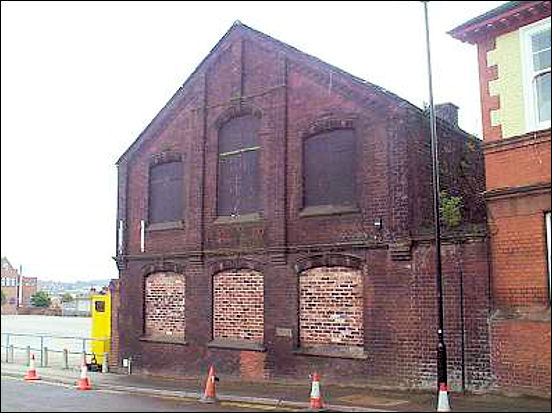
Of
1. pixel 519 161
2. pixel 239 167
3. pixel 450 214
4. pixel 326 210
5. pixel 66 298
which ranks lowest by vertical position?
pixel 66 298

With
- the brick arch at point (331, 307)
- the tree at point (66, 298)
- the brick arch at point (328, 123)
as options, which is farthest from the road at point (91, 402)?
the tree at point (66, 298)

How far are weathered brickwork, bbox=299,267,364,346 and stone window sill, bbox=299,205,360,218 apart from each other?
1433 mm

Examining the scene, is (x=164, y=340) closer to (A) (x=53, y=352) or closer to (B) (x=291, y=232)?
(B) (x=291, y=232)

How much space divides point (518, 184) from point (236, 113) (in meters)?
9.30

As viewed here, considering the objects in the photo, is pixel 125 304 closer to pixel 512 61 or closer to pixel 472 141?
pixel 472 141

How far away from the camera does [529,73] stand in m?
13.6

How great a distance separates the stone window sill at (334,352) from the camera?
1619 cm

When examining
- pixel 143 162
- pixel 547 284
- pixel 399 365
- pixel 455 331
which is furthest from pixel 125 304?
pixel 547 284

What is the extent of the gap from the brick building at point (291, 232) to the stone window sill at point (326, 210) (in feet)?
0.13

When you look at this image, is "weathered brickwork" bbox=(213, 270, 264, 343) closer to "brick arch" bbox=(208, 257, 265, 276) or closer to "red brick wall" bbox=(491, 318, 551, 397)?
"brick arch" bbox=(208, 257, 265, 276)

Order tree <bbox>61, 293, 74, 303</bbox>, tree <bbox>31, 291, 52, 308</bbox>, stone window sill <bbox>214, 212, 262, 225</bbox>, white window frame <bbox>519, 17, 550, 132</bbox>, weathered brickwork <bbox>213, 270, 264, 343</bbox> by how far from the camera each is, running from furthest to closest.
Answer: tree <bbox>61, 293, 74, 303</bbox>
tree <bbox>31, 291, 52, 308</bbox>
stone window sill <bbox>214, 212, 262, 225</bbox>
weathered brickwork <bbox>213, 270, 264, 343</bbox>
white window frame <bbox>519, 17, 550, 132</bbox>

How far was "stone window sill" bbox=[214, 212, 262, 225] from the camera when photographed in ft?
62.5

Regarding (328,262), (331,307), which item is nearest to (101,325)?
(331,307)

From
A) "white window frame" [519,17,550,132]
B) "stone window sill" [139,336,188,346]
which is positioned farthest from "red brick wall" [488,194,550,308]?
"stone window sill" [139,336,188,346]
